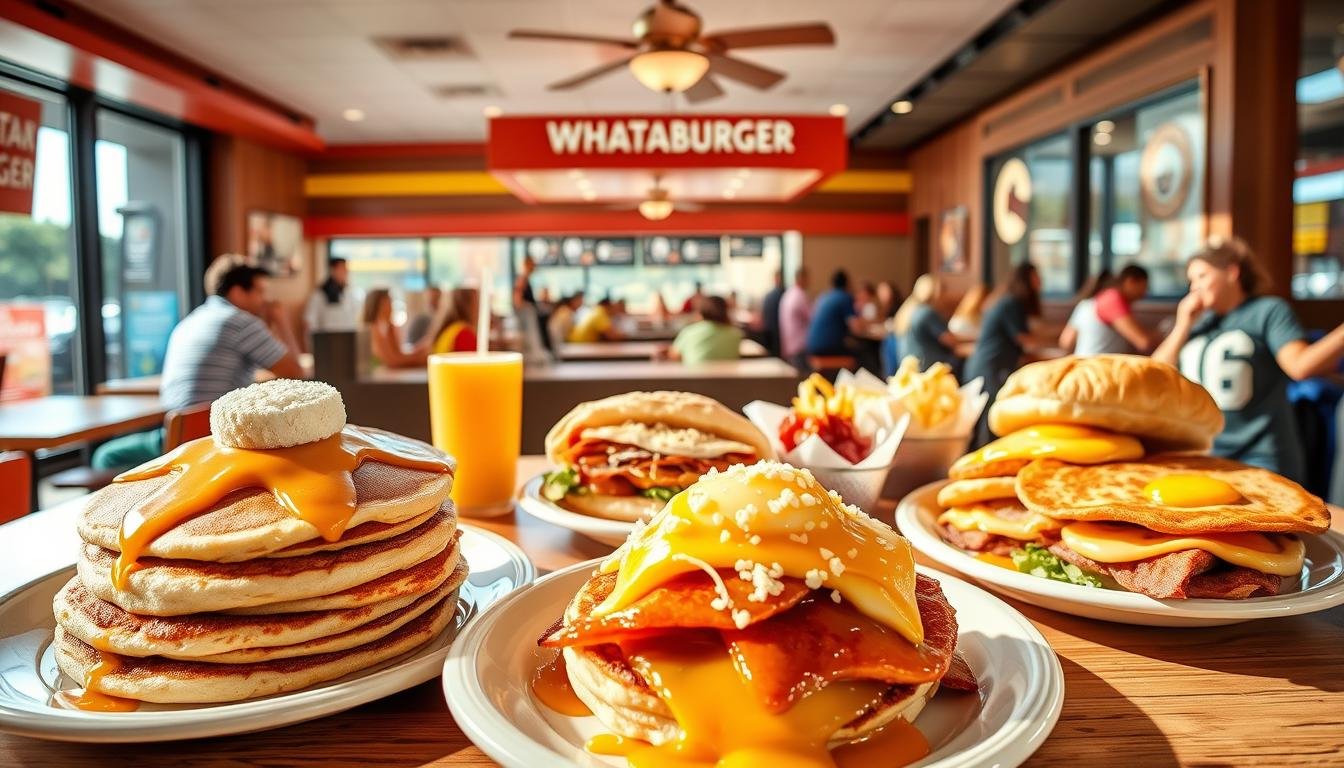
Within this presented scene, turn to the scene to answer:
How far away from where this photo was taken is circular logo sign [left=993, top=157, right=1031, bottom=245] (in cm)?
912

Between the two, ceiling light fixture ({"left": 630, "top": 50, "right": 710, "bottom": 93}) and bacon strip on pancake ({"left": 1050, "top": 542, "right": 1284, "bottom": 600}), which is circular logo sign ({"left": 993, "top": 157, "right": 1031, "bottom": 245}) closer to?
ceiling light fixture ({"left": 630, "top": 50, "right": 710, "bottom": 93})

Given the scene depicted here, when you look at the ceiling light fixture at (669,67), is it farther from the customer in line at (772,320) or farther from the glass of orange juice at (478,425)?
A: the customer in line at (772,320)

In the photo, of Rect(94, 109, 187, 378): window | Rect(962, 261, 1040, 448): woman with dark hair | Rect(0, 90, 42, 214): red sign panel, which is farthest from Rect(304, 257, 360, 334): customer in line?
Rect(962, 261, 1040, 448): woman with dark hair

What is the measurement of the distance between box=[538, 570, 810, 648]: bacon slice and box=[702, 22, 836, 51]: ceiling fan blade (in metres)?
4.33

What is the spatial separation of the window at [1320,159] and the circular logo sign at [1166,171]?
0.68m

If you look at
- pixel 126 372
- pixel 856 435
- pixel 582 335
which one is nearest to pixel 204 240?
pixel 126 372

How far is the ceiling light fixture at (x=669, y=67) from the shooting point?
4348 millimetres

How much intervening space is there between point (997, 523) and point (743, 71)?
4544 millimetres

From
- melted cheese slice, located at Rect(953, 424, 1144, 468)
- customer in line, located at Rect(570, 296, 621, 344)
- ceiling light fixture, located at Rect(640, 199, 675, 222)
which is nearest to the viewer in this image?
melted cheese slice, located at Rect(953, 424, 1144, 468)

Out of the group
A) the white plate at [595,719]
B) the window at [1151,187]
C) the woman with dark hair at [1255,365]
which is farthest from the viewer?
the window at [1151,187]

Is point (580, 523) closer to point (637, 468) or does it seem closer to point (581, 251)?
point (637, 468)

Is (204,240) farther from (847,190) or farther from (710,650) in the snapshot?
(710,650)

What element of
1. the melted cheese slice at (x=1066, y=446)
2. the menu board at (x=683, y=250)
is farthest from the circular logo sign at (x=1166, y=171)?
the menu board at (x=683, y=250)

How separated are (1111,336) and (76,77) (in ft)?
25.4
